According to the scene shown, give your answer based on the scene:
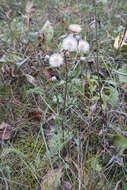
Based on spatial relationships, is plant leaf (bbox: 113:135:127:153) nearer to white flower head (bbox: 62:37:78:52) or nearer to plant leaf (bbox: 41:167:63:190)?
plant leaf (bbox: 41:167:63:190)

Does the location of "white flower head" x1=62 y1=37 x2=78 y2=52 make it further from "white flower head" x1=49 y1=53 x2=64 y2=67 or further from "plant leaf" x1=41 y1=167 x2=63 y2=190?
"plant leaf" x1=41 y1=167 x2=63 y2=190

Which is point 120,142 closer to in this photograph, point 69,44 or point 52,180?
point 52,180

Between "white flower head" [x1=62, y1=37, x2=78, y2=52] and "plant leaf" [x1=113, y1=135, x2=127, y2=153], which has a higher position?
"white flower head" [x1=62, y1=37, x2=78, y2=52]

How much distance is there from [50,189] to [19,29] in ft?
4.06

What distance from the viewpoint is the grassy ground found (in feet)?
2.98

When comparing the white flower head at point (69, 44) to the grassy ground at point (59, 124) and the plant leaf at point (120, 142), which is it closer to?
the grassy ground at point (59, 124)

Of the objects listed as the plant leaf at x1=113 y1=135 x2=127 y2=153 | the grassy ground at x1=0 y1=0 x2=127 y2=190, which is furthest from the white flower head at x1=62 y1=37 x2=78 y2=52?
the plant leaf at x1=113 y1=135 x2=127 y2=153

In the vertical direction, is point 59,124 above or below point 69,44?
below

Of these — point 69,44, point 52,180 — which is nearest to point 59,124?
point 52,180

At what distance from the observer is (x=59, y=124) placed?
3.49 ft

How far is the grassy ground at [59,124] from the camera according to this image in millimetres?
909

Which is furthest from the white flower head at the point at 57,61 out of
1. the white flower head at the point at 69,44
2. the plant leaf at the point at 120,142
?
the plant leaf at the point at 120,142

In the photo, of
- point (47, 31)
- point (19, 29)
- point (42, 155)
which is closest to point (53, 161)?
point (42, 155)

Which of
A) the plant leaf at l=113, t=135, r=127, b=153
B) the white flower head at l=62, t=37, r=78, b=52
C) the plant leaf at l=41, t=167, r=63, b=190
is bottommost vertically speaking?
the plant leaf at l=41, t=167, r=63, b=190
